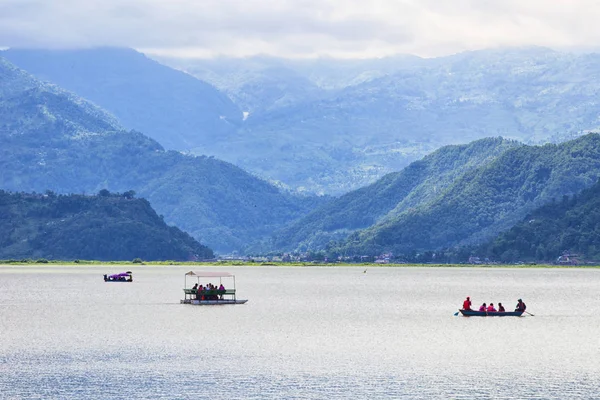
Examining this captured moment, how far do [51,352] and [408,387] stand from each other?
141ft

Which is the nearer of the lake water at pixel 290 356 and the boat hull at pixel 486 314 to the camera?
the lake water at pixel 290 356

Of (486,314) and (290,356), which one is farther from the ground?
(486,314)

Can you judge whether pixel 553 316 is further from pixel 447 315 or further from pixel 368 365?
pixel 368 365

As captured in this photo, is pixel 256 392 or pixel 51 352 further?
pixel 51 352

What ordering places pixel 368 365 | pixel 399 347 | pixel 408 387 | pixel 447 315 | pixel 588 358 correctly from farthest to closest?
pixel 447 315 < pixel 399 347 < pixel 588 358 < pixel 368 365 < pixel 408 387

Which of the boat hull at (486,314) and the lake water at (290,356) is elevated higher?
the boat hull at (486,314)

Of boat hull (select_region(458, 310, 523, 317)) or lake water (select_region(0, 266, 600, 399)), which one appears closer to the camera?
lake water (select_region(0, 266, 600, 399))

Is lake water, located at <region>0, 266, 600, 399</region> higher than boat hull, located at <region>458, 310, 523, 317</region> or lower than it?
lower

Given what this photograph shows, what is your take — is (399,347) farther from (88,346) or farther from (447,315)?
(447,315)

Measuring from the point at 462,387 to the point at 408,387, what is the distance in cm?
494

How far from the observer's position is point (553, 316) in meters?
192

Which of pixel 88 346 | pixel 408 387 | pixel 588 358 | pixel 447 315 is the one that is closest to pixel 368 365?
pixel 408 387

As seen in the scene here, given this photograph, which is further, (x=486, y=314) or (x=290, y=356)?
(x=486, y=314)

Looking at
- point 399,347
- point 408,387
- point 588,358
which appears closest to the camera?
point 408,387
